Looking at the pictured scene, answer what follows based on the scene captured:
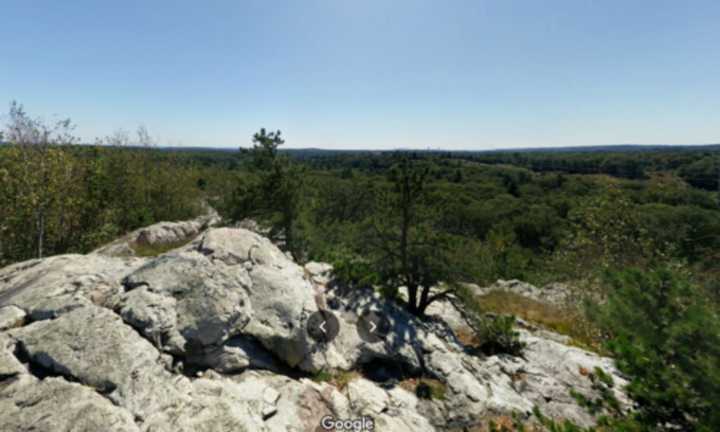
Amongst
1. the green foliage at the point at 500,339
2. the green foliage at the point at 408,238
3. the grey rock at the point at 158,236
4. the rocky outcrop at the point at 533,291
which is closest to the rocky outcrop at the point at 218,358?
the green foliage at the point at 500,339

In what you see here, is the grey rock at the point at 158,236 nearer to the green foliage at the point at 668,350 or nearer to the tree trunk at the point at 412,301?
the tree trunk at the point at 412,301

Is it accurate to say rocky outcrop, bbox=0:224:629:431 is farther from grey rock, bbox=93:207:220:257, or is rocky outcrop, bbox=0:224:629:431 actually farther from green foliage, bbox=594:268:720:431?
grey rock, bbox=93:207:220:257

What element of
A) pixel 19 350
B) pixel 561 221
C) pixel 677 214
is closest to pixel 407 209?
pixel 19 350

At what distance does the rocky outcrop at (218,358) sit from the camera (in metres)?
4.59

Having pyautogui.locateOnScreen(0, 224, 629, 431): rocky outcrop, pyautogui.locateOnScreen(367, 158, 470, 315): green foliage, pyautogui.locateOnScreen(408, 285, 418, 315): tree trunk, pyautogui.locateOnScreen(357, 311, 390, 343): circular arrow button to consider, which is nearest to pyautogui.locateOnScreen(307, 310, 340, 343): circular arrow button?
pyautogui.locateOnScreen(0, 224, 629, 431): rocky outcrop

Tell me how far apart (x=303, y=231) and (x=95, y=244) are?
1120 centimetres

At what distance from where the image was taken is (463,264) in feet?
36.2

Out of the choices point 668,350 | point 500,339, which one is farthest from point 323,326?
point 500,339

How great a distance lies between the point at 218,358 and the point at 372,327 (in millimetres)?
4716

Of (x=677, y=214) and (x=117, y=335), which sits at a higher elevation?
(x=117, y=335)

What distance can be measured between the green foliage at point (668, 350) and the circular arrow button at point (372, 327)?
233 inches

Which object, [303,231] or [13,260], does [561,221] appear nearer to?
[303,231]

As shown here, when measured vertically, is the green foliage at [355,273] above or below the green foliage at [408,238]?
below

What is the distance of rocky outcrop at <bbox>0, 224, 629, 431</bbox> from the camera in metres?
4.59
